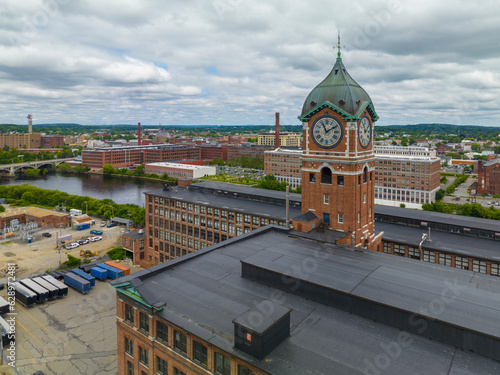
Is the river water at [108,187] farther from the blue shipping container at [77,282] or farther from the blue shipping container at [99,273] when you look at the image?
the blue shipping container at [77,282]

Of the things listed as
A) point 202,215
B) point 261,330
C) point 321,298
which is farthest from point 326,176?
point 202,215

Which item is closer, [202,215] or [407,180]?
[202,215]

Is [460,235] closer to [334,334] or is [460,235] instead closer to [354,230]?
[354,230]

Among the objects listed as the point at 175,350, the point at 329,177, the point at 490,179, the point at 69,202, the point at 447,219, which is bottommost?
the point at 69,202

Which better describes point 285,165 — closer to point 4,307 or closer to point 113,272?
point 113,272

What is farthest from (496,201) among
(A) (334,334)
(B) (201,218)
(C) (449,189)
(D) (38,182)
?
(D) (38,182)

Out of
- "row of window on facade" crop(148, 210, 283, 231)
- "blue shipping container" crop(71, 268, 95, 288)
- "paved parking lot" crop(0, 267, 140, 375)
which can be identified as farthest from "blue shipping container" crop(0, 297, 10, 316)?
"row of window on facade" crop(148, 210, 283, 231)

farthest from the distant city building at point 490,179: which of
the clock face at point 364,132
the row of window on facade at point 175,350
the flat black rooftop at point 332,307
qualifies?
the row of window on facade at point 175,350
